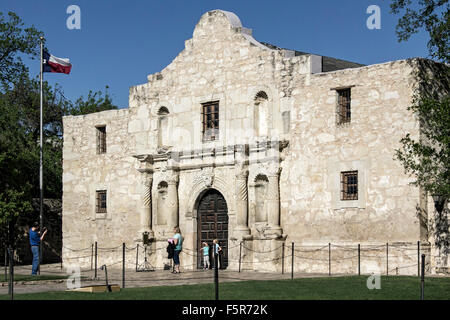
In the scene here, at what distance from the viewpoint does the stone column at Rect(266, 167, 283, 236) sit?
26.8 meters

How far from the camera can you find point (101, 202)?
33562 millimetres

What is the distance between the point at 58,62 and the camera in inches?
1324

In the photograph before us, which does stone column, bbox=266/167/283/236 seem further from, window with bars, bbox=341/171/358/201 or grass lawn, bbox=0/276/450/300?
grass lawn, bbox=0/276/450/300

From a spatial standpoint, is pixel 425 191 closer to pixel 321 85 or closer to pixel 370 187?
pixel 370 187

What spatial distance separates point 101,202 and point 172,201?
4.65 metres

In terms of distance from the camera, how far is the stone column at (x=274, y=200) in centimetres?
2684

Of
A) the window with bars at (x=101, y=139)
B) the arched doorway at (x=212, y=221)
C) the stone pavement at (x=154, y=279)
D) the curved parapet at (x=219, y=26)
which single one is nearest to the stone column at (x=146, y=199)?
the arched doorway at (x=212, y=221)

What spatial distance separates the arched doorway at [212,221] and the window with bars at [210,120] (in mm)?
1866

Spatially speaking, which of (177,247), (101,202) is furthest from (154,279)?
(101,202)

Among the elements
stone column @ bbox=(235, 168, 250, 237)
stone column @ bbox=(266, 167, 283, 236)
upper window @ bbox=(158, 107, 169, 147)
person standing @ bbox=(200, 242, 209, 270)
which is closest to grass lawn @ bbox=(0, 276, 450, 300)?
stone column @ bbox=(266, 167, 283, 236)

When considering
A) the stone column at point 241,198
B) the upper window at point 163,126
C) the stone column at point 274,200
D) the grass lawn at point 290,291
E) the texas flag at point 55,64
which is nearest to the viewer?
the grass lawn at point 290,291

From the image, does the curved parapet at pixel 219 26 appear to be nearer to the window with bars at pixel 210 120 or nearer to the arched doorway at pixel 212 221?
the window with bars at pixel 210 120
